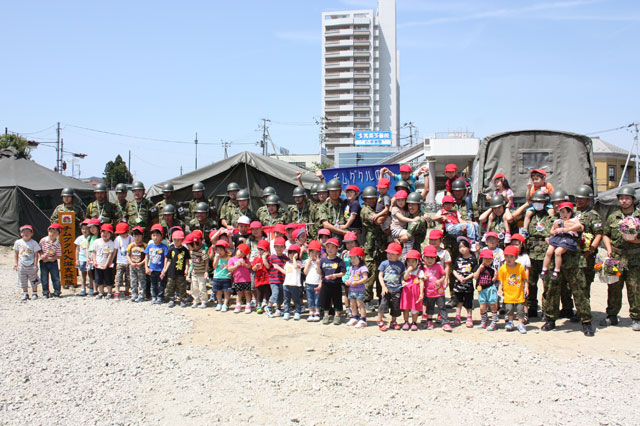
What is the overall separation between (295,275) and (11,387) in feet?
13.3

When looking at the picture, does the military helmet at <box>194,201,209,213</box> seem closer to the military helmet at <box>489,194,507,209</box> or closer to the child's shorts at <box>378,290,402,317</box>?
the child's shorts at <box>378,290,402,317</box>

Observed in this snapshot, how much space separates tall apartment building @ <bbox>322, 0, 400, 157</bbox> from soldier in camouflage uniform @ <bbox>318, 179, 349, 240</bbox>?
76.8 metres

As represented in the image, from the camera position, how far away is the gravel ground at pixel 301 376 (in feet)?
13.6

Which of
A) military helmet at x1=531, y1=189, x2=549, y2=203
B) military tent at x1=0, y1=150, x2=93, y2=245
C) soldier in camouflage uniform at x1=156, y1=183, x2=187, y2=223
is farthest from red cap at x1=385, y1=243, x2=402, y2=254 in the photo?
military tent at x1=0, y1=150, x2=93, y2=245

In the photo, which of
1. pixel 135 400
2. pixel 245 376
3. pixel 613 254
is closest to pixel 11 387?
pixel 135 400

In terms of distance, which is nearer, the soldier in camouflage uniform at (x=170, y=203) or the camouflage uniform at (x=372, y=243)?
the camouflage uniform at (x=372, y=243)

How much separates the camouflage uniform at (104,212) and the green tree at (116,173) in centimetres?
4681

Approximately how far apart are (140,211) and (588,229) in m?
8.29

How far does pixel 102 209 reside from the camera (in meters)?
10.3

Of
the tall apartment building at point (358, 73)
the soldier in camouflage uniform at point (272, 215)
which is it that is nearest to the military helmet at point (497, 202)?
the soldier in camouflage uniform at point (272, 215)

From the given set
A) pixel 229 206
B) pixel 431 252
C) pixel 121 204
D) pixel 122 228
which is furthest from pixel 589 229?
pixel 121 204

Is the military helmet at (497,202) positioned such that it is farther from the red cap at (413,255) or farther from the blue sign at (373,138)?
the blue sign at (373,138)

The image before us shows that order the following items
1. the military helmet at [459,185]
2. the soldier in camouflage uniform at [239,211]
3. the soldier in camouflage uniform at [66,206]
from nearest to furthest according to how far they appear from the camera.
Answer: the military helmet at [459,185]
the soldier in camouflage uniform at [239,211]
the soldier in camouflage uniform at [66,206]

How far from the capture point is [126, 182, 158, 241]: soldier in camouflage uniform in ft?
33.0
